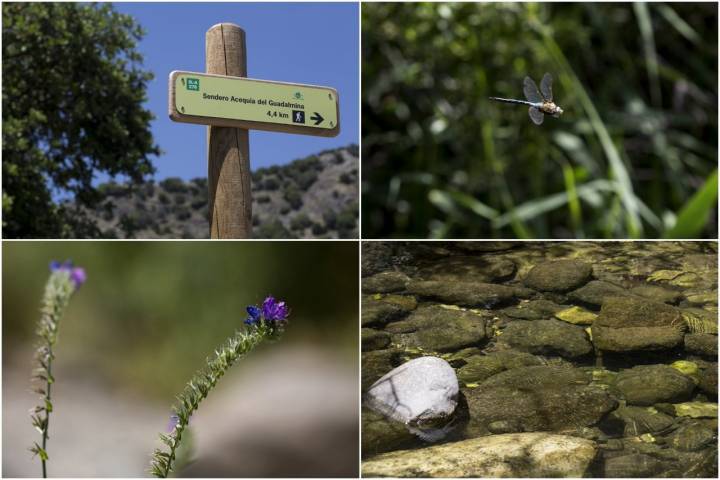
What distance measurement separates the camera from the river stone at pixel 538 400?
1.52 m

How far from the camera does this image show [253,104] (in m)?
1.36

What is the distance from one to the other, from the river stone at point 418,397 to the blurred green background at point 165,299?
0.10 metres

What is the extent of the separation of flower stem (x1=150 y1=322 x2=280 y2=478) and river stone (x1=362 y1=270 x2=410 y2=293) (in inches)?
19.5

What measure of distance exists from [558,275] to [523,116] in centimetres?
84

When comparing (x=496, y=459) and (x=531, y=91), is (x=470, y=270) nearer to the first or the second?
(x=496, y=459)

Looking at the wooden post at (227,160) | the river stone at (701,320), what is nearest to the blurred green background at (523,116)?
the river stone at (701,320)

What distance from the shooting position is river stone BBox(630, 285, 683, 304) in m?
1.63

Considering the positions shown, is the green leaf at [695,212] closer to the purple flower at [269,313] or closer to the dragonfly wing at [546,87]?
the dragonfly wing at [546,87]

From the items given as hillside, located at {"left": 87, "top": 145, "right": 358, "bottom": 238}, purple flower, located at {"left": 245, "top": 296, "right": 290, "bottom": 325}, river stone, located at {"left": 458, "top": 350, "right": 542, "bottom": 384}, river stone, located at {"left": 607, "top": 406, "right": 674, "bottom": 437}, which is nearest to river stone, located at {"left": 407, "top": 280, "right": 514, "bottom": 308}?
river stone, located at {"left": 458, "top": 350, "right": 542, "bottom": 384}

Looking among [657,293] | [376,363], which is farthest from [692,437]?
[376,363]

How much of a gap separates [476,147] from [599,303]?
926mm

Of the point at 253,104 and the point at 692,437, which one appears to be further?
the point at 692,437

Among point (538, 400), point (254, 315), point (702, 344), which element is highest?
point (254, 315)

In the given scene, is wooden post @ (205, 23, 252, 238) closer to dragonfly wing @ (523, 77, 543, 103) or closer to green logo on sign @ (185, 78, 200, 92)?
green logo on sign @ (185, 78, 200, 92)
